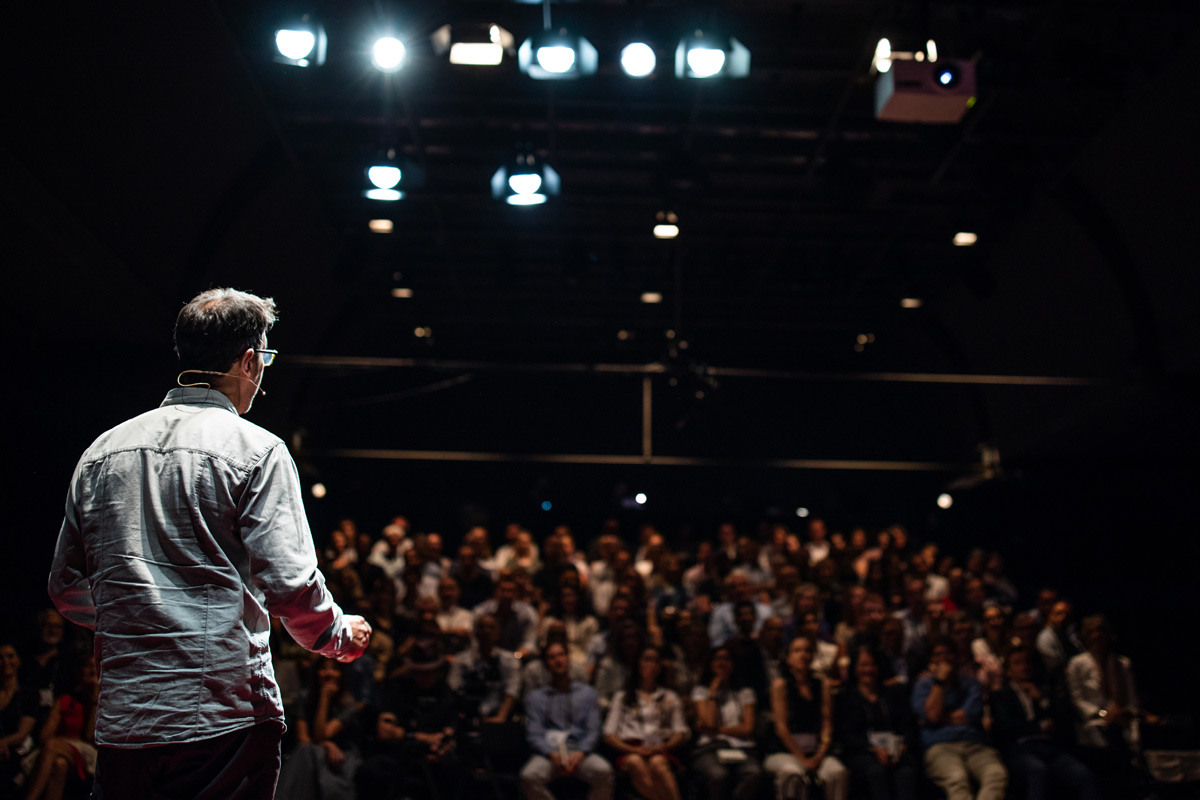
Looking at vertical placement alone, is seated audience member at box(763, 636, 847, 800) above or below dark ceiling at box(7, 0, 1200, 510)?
below

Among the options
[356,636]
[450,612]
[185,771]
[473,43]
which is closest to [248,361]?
[356,636]

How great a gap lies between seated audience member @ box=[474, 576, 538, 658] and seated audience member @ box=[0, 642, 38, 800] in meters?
2.36

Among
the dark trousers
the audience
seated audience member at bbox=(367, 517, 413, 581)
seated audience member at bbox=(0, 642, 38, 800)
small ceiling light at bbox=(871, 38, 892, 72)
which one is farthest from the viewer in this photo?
seated audience member at bbox=(367, 517, 413, 581)

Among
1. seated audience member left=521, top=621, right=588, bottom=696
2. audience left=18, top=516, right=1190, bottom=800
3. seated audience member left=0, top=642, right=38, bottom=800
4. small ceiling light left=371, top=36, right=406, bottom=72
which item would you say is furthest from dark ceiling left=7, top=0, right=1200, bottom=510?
seated audience member left=521, top=621, right=588, bottom=696

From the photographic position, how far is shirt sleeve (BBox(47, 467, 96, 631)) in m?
1.38

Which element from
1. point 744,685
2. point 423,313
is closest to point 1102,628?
point 744,685

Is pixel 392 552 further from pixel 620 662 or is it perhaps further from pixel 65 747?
pixel 65 747

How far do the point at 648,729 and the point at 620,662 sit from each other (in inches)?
19.8

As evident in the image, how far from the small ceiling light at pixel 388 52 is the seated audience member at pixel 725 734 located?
3.69m

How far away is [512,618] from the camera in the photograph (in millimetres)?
5574

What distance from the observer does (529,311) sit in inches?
396

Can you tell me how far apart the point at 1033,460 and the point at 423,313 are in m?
6.59

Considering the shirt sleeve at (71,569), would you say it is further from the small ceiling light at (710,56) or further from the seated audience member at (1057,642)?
the seated audience member at (1057,642)

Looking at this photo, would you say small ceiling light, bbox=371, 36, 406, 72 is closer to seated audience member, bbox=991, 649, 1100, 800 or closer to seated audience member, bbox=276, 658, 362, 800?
seated audience member, bbox=276, 658, 362, 800
